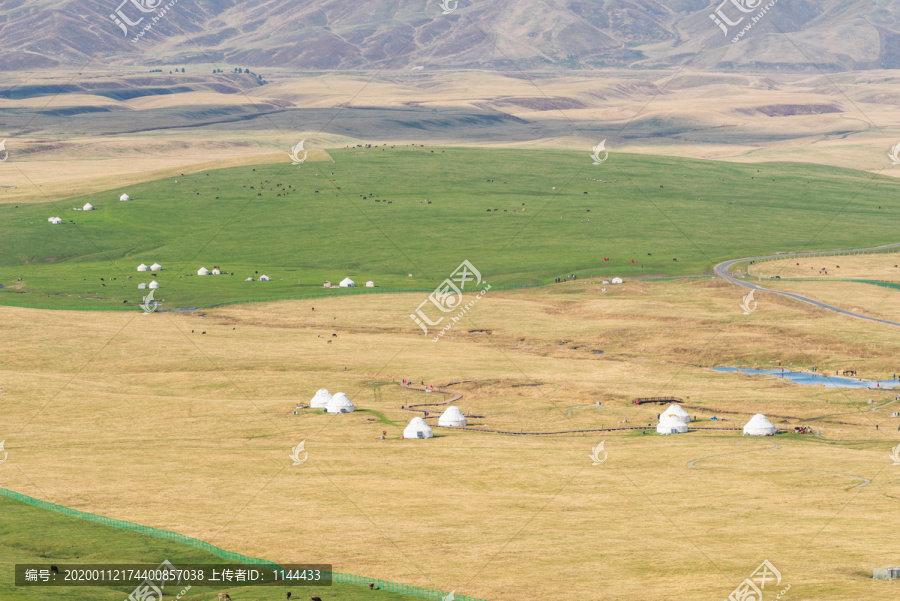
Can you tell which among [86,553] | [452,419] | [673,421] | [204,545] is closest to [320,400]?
[452,419]

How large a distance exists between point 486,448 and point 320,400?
30530 millimetres

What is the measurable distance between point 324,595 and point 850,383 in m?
107

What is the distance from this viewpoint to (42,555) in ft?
254

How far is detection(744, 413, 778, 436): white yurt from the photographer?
120 meters

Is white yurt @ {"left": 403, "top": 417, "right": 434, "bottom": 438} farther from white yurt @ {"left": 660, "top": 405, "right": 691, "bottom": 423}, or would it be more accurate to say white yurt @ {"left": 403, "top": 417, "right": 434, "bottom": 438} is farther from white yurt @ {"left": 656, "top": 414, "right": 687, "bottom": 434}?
white yurt @ {"left": 660, "top": 405, "right": 691, "bottom": 423}

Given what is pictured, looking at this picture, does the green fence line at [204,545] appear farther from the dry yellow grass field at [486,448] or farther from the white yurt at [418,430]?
the white yurt at [418,430]

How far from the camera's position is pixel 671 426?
406 ft

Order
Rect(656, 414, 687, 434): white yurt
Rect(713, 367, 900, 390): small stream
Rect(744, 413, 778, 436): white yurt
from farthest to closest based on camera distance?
Rect(713, 367, 900, 390): small stream, Rect(656, 414, 687, 434): white yurt, Rect(744, 413, 778, 436): white yurt

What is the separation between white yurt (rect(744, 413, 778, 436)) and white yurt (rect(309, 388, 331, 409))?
175 ft

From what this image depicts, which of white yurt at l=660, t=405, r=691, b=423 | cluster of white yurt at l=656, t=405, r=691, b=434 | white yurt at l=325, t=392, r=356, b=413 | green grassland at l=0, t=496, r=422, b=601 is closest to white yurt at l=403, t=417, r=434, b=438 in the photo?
white yurt at l=325, t=392, r=356, b=413

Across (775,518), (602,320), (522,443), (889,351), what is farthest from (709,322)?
(775,518)

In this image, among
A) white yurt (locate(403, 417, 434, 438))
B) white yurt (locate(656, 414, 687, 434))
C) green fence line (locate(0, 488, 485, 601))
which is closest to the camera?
green fence line (locate(0, 488, 485, 601))

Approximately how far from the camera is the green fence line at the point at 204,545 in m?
69.7

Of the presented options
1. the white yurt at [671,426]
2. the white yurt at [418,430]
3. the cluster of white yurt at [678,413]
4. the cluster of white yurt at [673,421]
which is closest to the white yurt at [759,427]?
the white yurt at [671,426]
